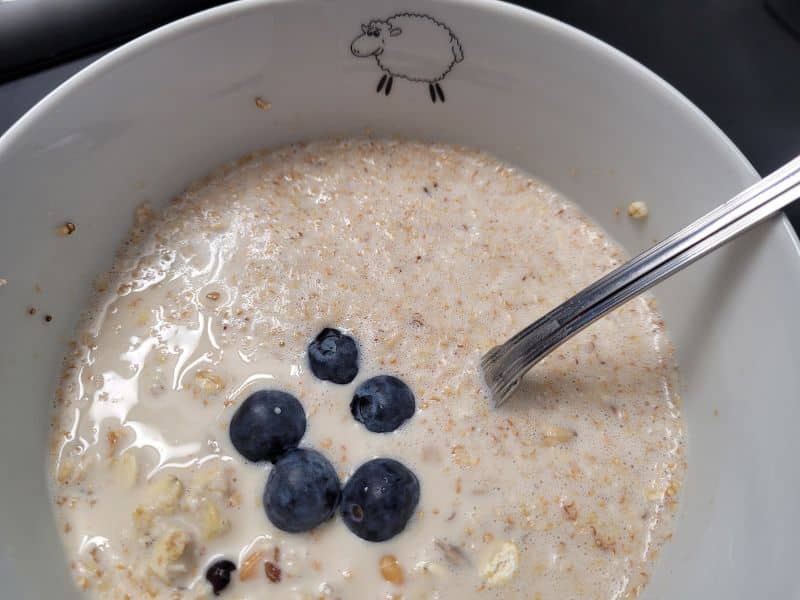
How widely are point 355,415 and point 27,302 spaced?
460mm

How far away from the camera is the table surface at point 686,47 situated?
4.09ft

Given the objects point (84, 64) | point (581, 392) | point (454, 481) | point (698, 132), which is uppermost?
point (84, 64)

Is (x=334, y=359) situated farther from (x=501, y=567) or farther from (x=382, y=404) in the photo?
(x=501, y=567)

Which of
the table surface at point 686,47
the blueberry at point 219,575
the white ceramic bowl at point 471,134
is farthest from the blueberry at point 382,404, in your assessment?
the table surface at point 686,47

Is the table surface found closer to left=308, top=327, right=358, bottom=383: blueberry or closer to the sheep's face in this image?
the sheep's face

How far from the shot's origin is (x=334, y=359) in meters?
1.06

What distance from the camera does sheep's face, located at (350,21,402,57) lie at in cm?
112

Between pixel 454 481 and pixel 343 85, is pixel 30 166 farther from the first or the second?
pixel 454 481

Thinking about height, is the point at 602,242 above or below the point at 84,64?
below

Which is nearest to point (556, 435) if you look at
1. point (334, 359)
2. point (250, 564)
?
point (334, 359)

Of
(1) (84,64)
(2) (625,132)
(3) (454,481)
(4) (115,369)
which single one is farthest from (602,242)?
(1) (84,64)

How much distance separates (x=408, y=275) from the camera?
117cm

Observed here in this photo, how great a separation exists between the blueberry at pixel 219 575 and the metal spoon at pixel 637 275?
41cm

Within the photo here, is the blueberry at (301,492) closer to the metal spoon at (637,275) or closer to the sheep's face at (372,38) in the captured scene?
the metal spoon at (637,275)
